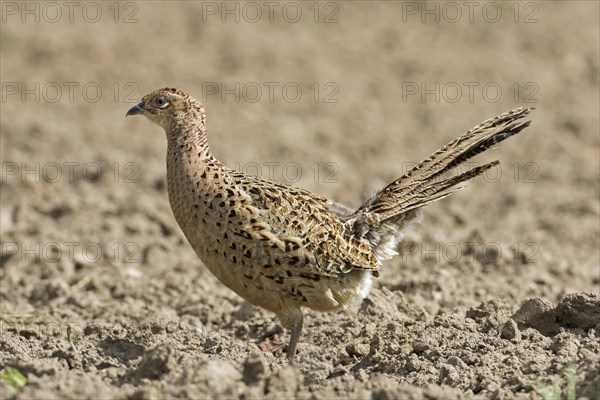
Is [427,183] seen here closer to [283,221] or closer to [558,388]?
[283,221]

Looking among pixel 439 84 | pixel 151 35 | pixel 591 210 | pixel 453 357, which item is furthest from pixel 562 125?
pixel 453 357

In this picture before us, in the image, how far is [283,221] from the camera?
21.6 ft

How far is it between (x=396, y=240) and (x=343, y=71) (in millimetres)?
8560

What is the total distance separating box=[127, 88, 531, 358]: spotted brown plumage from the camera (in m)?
6.48

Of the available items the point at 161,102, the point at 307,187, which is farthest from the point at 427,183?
the point at 307,187

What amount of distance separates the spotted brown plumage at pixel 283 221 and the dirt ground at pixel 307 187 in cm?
43

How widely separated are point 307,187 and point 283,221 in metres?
5.18

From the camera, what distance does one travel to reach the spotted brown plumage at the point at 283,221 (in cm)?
648

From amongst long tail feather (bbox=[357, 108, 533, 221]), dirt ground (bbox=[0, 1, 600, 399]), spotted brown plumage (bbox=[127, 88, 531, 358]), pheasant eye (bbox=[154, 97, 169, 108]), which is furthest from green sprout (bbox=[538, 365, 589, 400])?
pheasant eye (bbox=[154, 97, 169, 108])

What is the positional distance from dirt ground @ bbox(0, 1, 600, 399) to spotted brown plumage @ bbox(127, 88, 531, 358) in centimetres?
43

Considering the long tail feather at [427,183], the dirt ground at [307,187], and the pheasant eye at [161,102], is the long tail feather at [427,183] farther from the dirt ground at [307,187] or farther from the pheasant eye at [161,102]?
the pheasant eye at [161,102]

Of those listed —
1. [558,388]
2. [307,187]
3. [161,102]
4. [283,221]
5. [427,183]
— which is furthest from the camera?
[307,187]

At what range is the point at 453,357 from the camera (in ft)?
19.5

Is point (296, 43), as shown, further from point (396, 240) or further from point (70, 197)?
point (396, 240)
